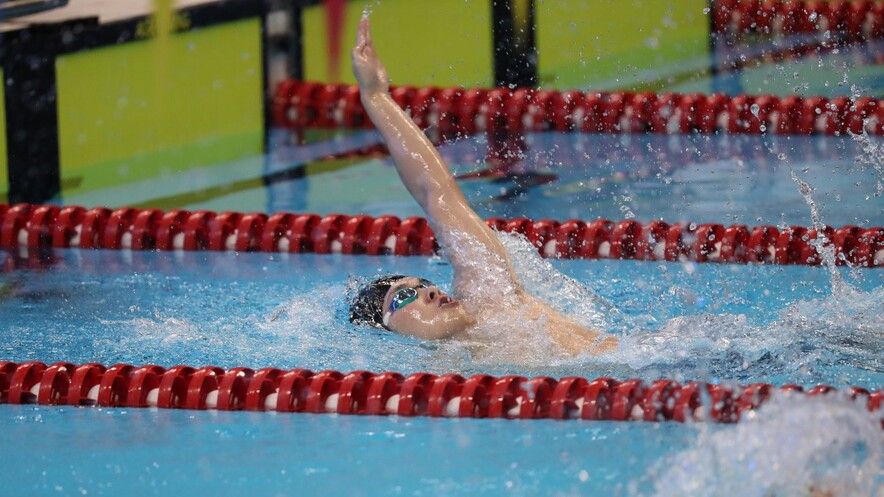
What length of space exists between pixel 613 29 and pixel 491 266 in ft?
19.1

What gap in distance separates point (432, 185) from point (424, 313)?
399 millimetres

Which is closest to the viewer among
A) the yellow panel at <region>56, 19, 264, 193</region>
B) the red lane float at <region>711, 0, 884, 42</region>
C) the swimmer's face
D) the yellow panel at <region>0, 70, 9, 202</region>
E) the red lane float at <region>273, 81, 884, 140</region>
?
the swimmer's face

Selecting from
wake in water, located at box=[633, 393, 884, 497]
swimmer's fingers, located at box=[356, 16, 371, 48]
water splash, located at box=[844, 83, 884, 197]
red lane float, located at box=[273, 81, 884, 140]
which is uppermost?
swimmer's fingers, located at box=[356, 16, 371, 48]

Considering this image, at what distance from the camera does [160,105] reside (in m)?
6.87

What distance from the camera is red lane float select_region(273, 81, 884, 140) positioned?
22.3 ft

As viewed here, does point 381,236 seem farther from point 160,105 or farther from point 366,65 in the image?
point 160,105

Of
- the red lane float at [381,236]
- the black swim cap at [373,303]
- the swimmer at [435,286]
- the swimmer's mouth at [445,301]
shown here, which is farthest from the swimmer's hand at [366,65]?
the red lane float at [381,236]

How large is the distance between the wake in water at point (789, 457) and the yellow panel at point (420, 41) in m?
5.14

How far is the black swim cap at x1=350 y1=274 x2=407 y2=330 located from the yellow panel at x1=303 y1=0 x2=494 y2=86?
160 inches

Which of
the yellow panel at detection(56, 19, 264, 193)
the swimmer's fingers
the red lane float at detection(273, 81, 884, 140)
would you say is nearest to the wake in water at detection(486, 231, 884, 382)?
the swimmer's fingers

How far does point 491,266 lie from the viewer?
3797 mm

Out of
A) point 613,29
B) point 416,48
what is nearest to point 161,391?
point 416,48

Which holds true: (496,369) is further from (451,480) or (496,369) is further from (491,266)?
(451,480)

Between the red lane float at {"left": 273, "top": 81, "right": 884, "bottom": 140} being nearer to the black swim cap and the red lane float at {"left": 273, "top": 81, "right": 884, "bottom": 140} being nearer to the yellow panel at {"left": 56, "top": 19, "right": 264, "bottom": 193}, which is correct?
the yellow panel at {"left": 56, "top": 19, "right": 264, "bottom": 193}
